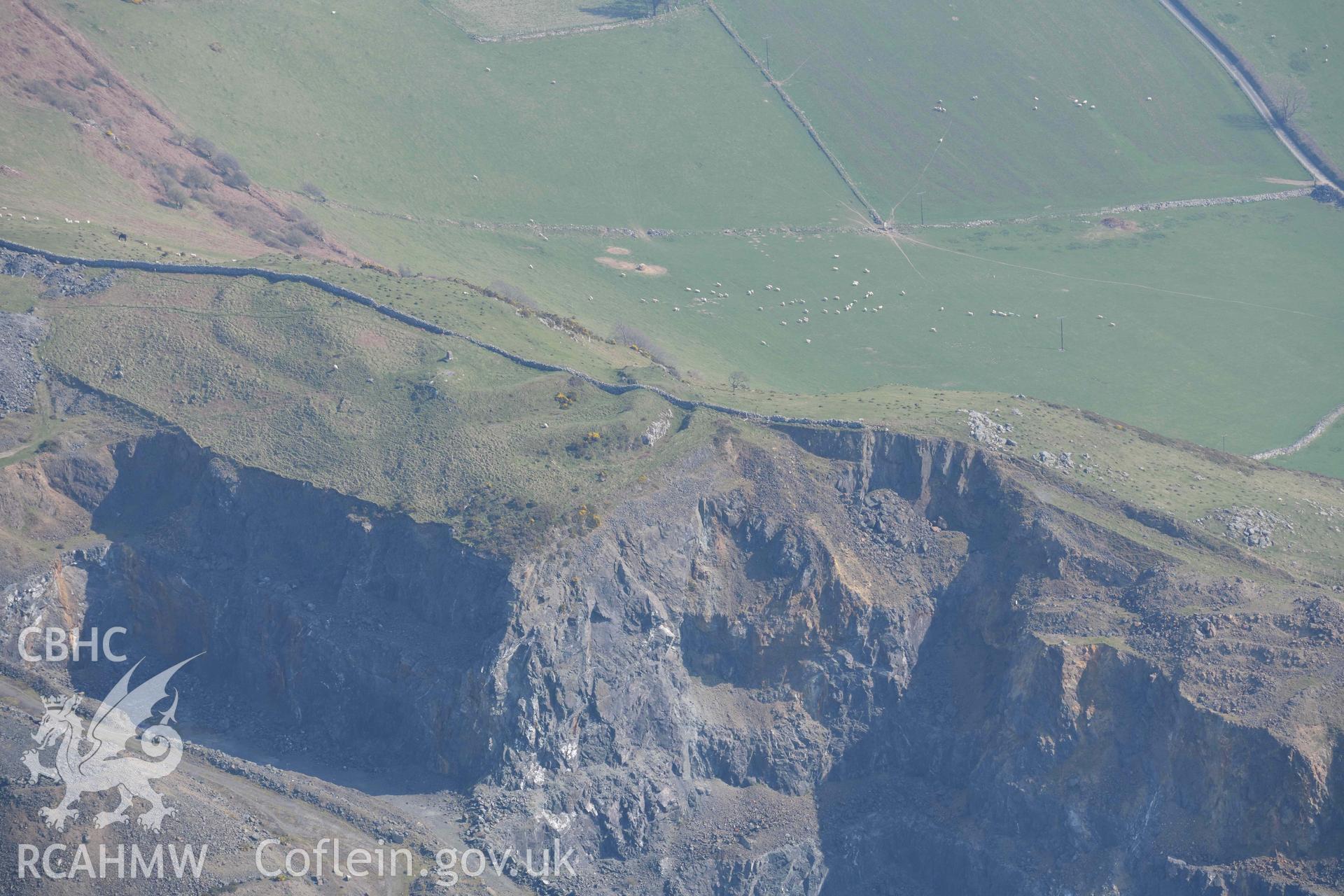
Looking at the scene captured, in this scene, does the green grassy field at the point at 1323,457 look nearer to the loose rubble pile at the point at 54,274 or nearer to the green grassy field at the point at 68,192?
the green grassy field at the point at 68,192

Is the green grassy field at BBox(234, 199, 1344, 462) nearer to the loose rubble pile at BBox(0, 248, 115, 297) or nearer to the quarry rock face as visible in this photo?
the quarry rock face

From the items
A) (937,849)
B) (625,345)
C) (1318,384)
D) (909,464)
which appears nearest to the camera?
(937,849)

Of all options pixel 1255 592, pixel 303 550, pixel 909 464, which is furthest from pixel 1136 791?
pixel 303 550

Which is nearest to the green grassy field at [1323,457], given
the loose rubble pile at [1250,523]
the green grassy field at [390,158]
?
the loose rubble pile at [1250,523]

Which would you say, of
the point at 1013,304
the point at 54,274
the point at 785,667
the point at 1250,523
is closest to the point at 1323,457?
the point at 1250,523

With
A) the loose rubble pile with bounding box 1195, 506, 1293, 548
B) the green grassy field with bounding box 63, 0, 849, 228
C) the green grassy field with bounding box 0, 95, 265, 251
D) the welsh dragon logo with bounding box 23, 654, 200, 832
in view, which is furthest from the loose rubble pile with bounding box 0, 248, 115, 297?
the loose rubble pile with bounding box 1195, 506, 1293, 548

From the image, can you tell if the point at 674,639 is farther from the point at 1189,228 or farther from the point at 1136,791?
the point at 1189,228
